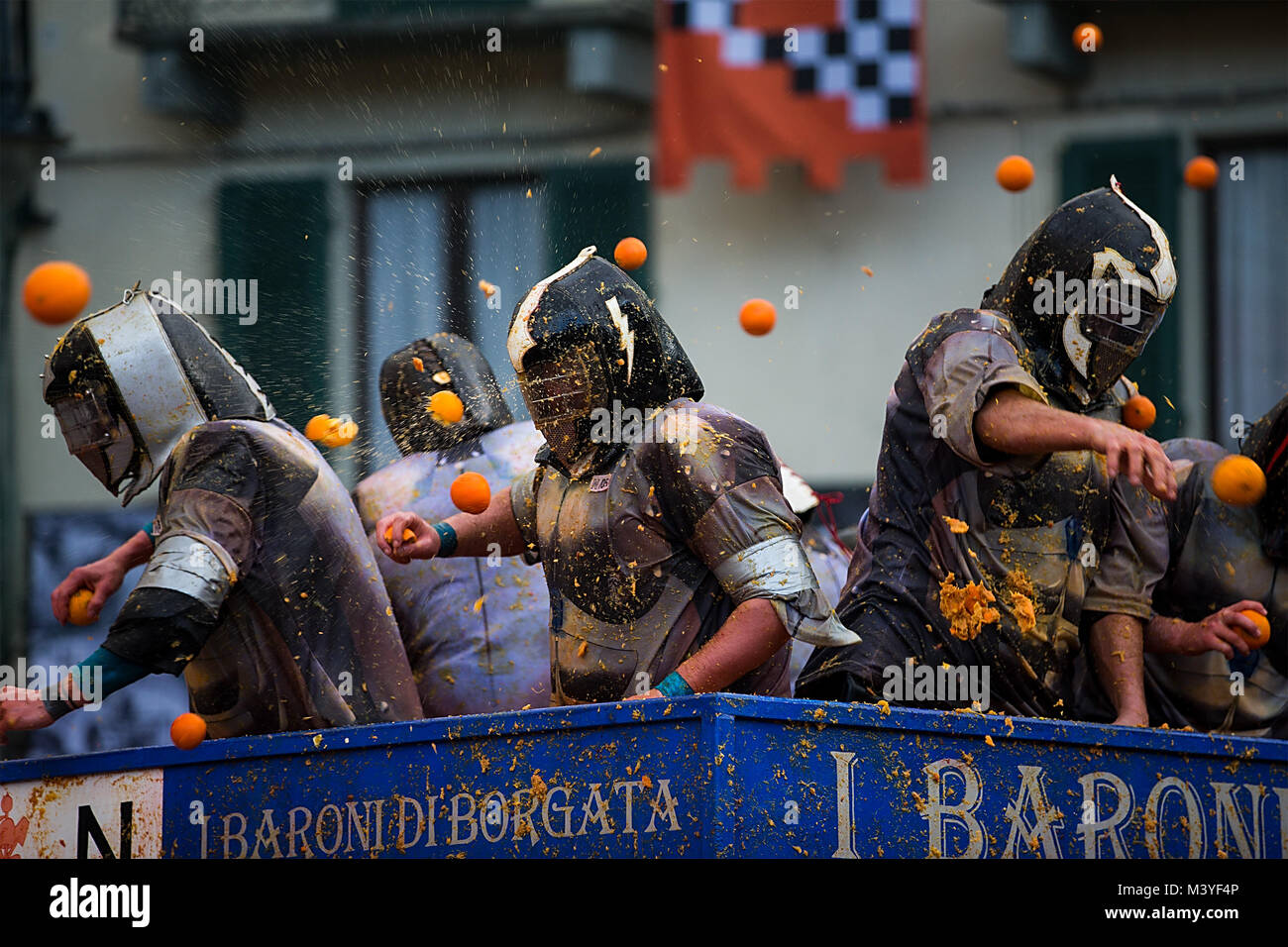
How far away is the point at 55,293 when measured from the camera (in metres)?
4.95

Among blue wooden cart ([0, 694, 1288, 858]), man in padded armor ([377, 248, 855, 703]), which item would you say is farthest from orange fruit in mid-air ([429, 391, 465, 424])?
blue wooden cart ([0, 694, 1288, 858])

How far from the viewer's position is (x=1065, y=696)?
5.60m

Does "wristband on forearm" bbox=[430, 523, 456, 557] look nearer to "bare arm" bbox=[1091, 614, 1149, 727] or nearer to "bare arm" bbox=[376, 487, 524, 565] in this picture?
"bare arm" bbox=[376, 487, 524, 565]

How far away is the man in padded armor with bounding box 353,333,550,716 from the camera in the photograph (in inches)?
254

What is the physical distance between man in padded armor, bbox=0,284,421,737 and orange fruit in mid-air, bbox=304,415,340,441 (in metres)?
0.20

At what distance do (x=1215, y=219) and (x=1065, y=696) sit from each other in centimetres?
665

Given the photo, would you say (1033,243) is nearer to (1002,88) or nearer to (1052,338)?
(1052,338)

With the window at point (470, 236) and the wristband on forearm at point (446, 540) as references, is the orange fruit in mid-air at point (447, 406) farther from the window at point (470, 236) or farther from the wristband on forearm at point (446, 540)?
the window at point (470, 236)

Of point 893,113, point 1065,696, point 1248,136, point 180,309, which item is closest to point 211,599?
point 180,309

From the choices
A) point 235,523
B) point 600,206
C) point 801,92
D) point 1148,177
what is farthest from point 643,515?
point 600,206

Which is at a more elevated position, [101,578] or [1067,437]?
[1067,437]

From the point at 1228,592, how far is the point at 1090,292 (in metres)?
1.11

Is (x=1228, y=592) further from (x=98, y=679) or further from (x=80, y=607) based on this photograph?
(x=80, y=607)

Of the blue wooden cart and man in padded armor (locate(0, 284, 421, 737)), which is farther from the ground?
man in padded armor (locate(0, 284, 421, 737))
